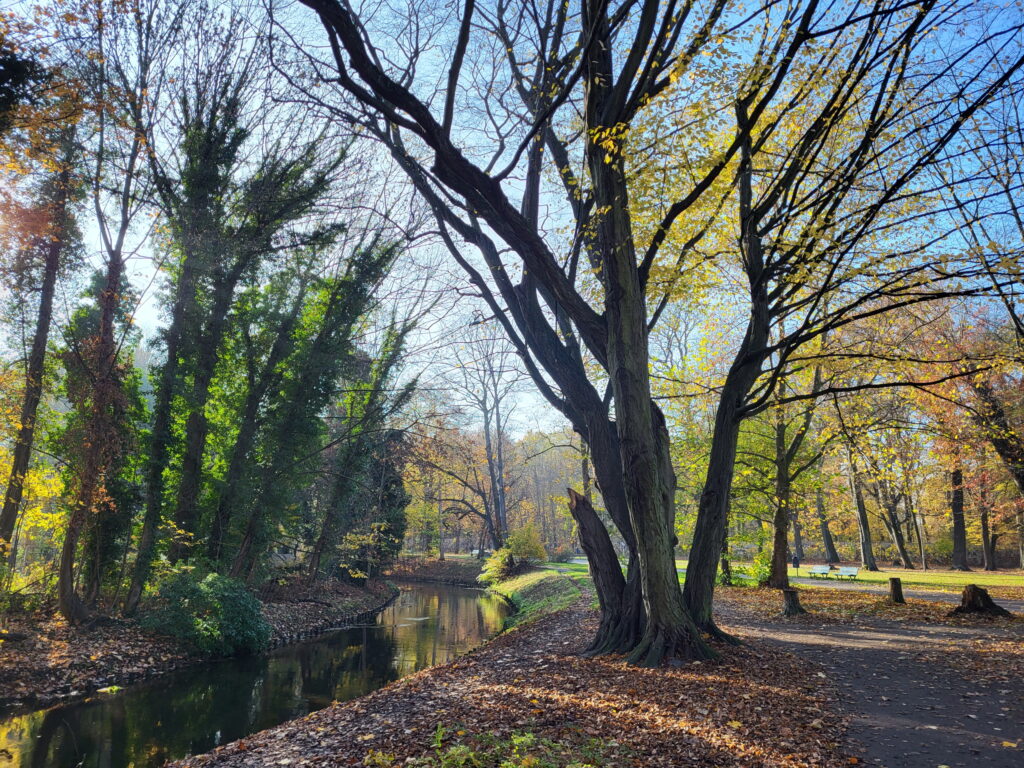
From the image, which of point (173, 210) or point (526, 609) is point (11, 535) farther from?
point (526, 609)

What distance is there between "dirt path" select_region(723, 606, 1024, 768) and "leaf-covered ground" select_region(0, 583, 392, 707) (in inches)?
442

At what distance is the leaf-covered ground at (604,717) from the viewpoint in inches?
179

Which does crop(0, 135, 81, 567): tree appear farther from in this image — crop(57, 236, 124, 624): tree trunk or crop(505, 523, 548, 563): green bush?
crop(505, 523, 548, 563): green bush

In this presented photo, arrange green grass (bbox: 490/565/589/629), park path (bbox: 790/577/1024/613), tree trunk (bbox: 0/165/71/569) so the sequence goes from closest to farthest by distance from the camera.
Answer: tree trunk (bbox: 0/165/71/569) → park path (bbox: 790/577/1024/613) → green grass (bbox: 490/565/589/629)

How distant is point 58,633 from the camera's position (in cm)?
1152

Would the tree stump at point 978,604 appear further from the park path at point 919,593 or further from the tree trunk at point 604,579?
the tree trunk at point 604,579

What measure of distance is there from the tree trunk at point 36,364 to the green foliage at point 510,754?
37.4 feet

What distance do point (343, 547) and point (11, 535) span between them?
989cm

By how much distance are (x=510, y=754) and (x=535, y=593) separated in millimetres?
18163

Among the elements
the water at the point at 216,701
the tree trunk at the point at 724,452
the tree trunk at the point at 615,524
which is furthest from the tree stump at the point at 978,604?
the water at the point at 216,701

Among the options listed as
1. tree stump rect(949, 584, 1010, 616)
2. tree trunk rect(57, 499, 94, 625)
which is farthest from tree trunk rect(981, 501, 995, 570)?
tree trunk rect(57, 499, 94, 625)

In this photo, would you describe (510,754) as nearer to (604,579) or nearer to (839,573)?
(604,579)

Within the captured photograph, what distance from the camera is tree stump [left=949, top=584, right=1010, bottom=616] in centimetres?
1127

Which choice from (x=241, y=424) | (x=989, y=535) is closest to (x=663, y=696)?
(x=241, y=424)
